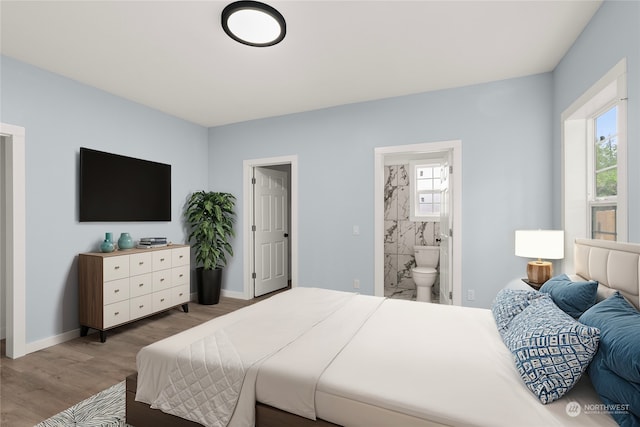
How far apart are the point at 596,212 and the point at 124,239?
462cm

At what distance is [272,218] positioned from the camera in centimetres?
527

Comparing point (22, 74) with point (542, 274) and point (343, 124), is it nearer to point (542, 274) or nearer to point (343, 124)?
point (343, 124)

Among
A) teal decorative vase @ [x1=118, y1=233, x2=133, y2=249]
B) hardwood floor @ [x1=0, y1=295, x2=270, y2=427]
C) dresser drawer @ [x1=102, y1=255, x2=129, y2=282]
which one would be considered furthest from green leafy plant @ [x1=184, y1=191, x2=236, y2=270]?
dresser drawer @ [x1=102, y1=255, x2=129, y2=282]

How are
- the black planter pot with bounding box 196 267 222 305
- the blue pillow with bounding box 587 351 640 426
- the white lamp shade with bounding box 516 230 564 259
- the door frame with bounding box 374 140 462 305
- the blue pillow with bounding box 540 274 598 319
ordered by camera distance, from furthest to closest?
the black planter pot with bounding box 196 267 222 305, the door frame with bounding box 374 140 462 305, the white lamp shade with bounding box 516 230 564 259, the blue pillow with bounding box 540 274 598 319, the blue pillow with bounding box 587 351 640 426

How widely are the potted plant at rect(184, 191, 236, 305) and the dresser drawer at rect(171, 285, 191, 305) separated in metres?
0.34

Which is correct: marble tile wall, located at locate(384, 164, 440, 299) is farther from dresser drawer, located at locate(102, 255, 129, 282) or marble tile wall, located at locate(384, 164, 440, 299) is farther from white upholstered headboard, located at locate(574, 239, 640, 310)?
dresser drawer, located at locate(102, 255, 129, 282)

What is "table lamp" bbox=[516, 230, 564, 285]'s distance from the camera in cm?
265

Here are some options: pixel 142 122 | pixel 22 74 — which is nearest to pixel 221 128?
pixel 142 122

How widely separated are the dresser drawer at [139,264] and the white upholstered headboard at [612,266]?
394 cm

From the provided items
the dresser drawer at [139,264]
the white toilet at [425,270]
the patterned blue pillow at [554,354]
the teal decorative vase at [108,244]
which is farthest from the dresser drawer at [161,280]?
the patterned blue pillow at [554,354]

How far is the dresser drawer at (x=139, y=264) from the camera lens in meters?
3.38

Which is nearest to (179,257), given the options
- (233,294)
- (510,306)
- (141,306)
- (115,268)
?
(141,306)

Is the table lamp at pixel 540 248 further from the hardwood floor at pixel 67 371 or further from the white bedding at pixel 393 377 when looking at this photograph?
the hardwood floor at pixel 67 371

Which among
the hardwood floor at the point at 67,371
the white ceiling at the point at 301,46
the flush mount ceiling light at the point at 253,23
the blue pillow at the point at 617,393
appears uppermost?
the white ceiling at the point at 301,46
